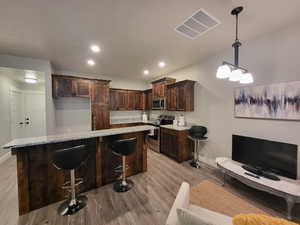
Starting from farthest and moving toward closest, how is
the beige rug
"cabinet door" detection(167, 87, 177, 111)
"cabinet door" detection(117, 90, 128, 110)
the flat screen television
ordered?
"cabinet door" detection(117, 90, 128, 110), "cabinet door" detection(167, 87, 177, 111), the flat screen television, the beige rug

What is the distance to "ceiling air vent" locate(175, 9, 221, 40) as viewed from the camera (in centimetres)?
189

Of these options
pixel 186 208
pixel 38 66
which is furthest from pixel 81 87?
pixel 186 208

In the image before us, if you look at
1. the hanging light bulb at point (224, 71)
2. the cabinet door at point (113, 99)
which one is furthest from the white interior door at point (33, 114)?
the hanging light bulb at point (224, 71)

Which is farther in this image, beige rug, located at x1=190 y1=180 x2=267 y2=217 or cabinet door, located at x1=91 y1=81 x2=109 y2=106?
cabinet door, located at x1=91 y1=81 x2=109 y2=106

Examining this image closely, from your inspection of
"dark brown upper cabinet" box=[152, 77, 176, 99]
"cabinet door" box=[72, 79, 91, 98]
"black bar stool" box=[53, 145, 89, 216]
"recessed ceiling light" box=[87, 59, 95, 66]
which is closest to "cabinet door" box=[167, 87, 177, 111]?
"dark brown upper cabinet" box=[152, 77, 176, 99]

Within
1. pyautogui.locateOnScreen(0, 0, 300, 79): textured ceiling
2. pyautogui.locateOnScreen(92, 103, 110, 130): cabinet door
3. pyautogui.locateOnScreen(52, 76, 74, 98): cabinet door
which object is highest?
pyautogui.locateOnScreen(0, 0, 300, 79): textured ceiling

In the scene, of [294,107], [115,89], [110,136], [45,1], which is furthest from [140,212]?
[115,89]

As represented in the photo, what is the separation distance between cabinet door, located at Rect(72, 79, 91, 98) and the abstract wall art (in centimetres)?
452

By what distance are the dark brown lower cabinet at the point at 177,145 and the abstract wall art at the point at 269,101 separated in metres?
1.47

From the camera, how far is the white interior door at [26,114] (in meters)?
4.32

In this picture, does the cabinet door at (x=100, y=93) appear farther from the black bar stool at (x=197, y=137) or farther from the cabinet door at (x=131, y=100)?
the black bar stool at (x=197, y=137)

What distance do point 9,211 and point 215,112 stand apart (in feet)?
14.6

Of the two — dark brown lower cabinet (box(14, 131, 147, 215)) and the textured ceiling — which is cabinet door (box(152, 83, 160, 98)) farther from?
dark brown lower cabinet (box(14, 131, 147, 215))

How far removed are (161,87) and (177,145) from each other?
2248mm
